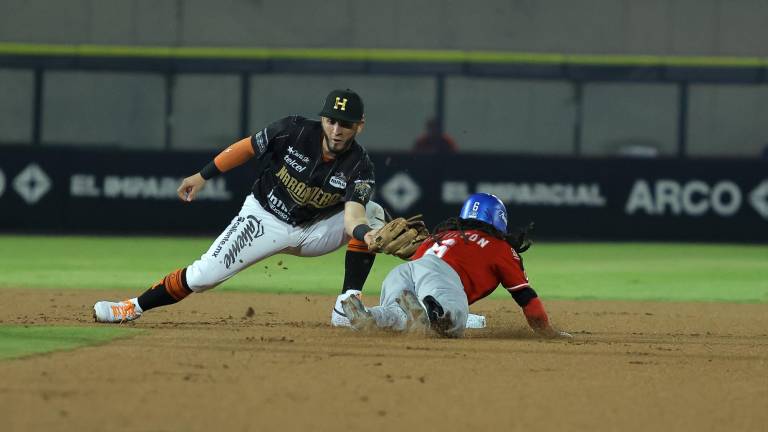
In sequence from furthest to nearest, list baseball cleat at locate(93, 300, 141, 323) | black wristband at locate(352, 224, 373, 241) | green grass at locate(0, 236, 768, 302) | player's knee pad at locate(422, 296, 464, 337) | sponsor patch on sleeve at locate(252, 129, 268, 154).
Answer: green grass at locate(0, 236, 768, 302) < sponsor patch on sleeve at locate(252, 129, 268, 154) < baseball cleat at locate(93, 300, 141, 323) < black wristband at locate(352, 224, 373, 241) < player's knee pad at locate(422, 296, 464, 337)

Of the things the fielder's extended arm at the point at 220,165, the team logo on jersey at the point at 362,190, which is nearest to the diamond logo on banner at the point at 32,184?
the fielder's extended arm at the point at 220,165

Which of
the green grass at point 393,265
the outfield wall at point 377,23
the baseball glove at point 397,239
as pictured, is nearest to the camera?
the baseball glove at point 397,239

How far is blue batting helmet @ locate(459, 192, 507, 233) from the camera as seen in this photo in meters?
7.24

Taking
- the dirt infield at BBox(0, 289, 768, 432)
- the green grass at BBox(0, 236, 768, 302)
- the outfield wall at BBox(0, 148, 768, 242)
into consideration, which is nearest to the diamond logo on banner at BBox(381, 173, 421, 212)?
the outfield wall at BBox(0, 148, 768, 242)

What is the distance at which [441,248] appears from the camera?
7195mm

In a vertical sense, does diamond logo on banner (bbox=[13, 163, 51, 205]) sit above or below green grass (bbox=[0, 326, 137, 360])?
above

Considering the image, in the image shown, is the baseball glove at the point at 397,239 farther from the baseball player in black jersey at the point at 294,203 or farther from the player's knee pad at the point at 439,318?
the player's knee pad at the point at 439,318

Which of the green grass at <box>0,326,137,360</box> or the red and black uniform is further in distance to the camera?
the red and black uniform

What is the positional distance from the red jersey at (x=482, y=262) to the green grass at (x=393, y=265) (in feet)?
9.65

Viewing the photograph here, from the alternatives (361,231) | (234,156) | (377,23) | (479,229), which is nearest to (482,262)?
(479,229)

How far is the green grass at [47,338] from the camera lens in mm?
6133

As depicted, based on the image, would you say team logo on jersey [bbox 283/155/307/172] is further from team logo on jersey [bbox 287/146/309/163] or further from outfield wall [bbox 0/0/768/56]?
outfield wall [bbox 0/0/768/56]

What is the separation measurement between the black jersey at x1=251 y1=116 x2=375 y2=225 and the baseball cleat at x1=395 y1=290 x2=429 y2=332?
0.74m

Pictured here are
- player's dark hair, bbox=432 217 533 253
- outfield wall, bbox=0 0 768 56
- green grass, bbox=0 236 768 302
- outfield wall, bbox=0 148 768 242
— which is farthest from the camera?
outfield wall, bbox=0 0 768 56
